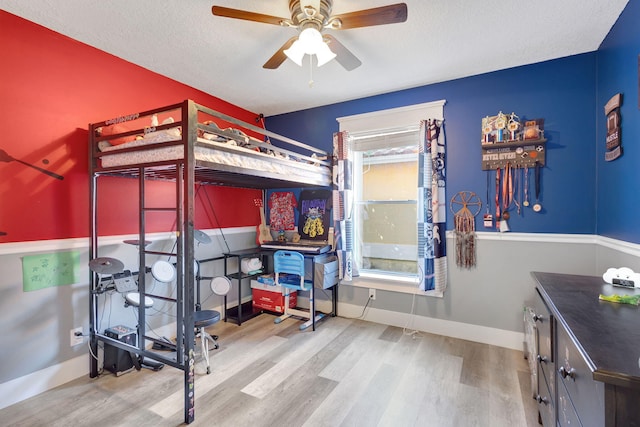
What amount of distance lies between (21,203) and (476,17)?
10.4ft

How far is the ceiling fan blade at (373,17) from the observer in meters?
1.44

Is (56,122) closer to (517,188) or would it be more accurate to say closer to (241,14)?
(241,14)

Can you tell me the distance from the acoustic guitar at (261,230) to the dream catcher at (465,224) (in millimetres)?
2158

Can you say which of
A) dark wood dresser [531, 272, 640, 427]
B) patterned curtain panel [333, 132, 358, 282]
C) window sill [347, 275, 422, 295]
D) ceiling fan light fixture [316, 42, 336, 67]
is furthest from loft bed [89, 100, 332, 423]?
dark wood dresser [531, 272, 640, 427]

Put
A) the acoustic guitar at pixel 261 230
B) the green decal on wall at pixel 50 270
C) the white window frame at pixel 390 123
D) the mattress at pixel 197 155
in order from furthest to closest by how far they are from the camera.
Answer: the acoustic guitar at pixel 261 230
the white window frame at pixel 390 123
the green decal on wall at pixel 50 270
the mattress at pixel 197 155

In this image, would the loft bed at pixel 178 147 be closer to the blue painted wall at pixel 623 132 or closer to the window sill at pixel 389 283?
the window sill at pixel 389 283

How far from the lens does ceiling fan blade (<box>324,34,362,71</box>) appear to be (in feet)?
5.96

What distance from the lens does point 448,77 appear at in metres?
2.79

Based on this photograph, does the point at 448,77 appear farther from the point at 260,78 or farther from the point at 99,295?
the point at 99,295

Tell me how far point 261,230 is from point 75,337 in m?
1.99

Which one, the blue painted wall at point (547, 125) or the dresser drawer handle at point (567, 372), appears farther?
the blue painted wall at point (547, 125)

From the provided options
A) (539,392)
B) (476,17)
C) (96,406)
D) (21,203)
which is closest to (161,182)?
(21,203)

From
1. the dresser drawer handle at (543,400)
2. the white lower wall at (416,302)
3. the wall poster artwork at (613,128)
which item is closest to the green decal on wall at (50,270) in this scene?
the white lower wall at (416,302)

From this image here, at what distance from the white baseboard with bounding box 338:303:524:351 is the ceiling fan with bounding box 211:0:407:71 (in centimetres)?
249
